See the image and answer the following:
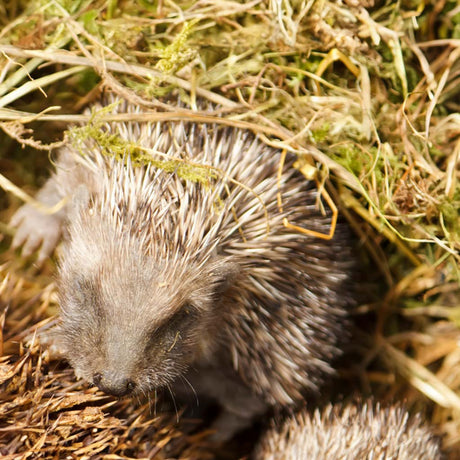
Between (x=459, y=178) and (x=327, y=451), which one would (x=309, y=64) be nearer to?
(x=459, y=178)

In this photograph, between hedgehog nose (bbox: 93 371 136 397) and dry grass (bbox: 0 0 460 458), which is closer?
hedgehog nose (bbox: 93 371 136 397)

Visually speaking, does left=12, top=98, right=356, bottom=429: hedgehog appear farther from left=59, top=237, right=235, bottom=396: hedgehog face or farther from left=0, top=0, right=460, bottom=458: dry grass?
left=0, top=0, right=460, bottom=458: dry grass

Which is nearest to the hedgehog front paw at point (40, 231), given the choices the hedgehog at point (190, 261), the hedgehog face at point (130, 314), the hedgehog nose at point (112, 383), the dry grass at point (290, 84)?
the hedgehog at point (190, 261)

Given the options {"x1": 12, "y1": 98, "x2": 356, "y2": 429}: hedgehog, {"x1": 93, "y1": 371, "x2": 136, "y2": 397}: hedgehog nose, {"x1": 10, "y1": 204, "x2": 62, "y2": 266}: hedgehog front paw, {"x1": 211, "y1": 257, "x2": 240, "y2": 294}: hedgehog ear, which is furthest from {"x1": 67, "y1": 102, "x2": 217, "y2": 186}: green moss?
{"x1": 93, "y1": 371, "x2": 136, "y2": 397}: hedgehog nose

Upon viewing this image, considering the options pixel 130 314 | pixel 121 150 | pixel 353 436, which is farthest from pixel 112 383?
pixel 353 436

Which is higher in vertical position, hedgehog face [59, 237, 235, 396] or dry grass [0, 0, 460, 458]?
dry grass [0, 0, 460, 458]

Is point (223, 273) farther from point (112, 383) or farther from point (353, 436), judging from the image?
point (353, 436)

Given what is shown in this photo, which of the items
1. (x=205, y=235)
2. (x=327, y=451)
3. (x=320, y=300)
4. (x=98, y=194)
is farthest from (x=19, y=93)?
(x=327, y=451)

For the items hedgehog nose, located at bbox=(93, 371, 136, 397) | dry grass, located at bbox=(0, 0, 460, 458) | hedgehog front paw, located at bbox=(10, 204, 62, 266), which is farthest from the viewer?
hedgehog front paw, located at bbox=(10, 204, 62, 266)
